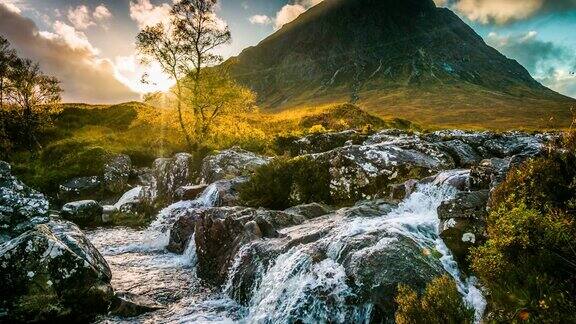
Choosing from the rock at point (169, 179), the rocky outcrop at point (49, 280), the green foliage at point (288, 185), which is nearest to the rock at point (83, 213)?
the rock at point (169, 179)

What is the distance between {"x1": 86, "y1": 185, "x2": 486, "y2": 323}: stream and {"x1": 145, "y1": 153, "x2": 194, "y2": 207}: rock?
14279 millimetres

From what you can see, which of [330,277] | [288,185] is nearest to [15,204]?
[288,185]

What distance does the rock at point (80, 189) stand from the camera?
3844cm

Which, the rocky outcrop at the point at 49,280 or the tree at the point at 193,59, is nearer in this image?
the rocky outcrop at the point at 49,280

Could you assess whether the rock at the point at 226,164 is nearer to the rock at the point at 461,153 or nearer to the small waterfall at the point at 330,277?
the rock at the point at 461,153

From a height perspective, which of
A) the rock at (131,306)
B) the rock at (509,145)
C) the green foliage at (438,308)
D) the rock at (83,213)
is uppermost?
the rock at (509,145)

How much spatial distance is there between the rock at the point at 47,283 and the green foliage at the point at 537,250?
435 inches

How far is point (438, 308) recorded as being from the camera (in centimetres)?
628

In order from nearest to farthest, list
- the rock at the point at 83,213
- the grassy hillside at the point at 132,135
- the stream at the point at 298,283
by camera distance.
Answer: the stream at the point at 298,283 < the rock at the point at 83,213 < the grassy hillside at the point at 132,135

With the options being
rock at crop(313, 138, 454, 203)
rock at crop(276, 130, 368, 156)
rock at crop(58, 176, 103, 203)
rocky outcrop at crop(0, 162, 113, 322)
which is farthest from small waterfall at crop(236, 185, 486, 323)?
rock at crop(58, 176, 103, 203)

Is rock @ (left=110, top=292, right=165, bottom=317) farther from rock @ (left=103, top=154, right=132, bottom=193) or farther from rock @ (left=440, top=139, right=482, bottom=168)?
rock @ (left=103, top=154, right=132, bottom=193)

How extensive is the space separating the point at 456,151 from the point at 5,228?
71.5 ft

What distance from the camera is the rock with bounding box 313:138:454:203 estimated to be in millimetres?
19156

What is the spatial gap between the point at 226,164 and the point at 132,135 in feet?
104
